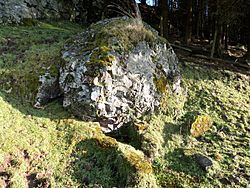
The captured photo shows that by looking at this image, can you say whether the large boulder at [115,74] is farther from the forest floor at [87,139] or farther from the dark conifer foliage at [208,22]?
the dark conifer foliage at [208,22]

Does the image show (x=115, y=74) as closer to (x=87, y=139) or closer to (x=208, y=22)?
(x=87, y=139)

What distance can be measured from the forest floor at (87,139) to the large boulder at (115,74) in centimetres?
32

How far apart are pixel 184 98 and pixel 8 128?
4001 mm

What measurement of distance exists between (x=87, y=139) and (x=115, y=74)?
56.9 inches

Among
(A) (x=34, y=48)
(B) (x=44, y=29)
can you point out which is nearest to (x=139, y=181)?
(A) (x=34, y=48)

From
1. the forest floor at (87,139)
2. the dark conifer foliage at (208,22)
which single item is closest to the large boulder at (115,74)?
the forest floor at (87,139)

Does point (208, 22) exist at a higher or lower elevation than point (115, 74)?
higher

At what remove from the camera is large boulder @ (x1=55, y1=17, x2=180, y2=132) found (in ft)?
19.8

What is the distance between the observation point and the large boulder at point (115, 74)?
6031mm

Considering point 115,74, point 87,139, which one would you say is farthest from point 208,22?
point 87,139

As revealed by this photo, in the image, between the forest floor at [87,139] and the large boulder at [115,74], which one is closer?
the forest floor at [87,139]

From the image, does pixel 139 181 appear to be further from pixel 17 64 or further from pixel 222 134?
pixel 17 64

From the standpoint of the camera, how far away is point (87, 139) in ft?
18.1

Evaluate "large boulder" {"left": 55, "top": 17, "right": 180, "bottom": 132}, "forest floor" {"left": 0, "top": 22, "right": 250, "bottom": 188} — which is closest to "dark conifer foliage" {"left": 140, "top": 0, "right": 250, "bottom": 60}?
"forest floor" {"left": 0, "top": 22, "right": 250, "bottom": 188}
